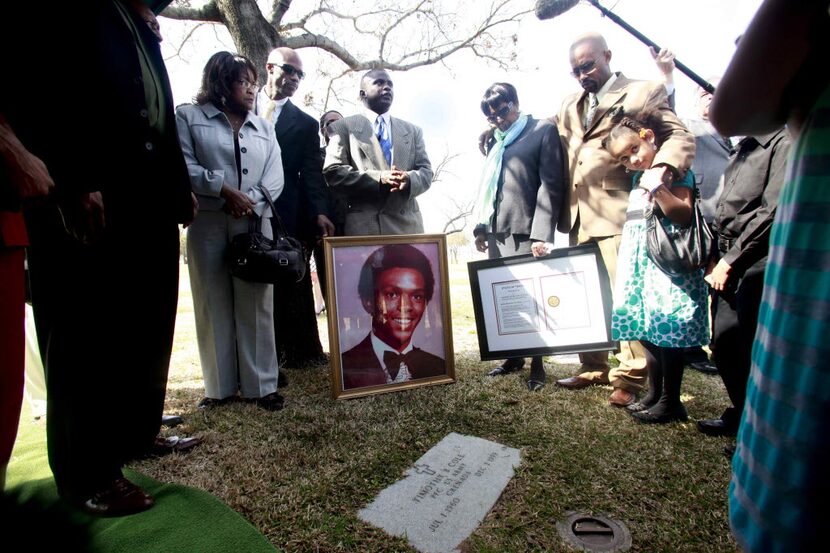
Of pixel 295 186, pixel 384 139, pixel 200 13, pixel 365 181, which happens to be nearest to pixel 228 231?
pixel 295 186

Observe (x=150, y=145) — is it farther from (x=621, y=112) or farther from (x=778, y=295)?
(x=621, y=112)

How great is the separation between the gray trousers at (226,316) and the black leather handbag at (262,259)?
0.12 metres

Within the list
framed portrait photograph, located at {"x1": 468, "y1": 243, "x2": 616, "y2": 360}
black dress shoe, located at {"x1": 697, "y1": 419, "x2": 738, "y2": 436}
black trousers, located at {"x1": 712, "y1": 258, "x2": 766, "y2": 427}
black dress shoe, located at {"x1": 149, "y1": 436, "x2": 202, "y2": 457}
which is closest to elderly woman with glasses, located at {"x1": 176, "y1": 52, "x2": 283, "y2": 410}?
black dress shoe, located at {"x1": 149, "y1": 436, "x2": 202, "y2": 457}

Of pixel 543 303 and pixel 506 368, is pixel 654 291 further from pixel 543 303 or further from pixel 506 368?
pixel 506 368

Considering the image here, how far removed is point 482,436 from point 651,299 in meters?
1.12

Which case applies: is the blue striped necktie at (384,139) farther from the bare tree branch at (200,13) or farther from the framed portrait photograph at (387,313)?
→ the bare tree branch at (200,13)

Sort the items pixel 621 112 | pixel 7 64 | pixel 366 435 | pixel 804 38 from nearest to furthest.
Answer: pixel 804 38 < pixel 7 64 < pixel 366 435 < pixel 621 112

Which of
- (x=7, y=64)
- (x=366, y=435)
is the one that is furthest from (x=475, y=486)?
(x=7, y=64)

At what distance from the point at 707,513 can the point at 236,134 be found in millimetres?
2839

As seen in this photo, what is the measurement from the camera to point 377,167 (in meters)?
3.16

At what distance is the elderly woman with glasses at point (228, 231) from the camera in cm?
248

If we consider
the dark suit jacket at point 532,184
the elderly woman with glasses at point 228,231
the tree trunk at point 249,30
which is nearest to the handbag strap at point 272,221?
the elderly woman with glasses at point 228,231

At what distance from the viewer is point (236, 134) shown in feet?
8.45

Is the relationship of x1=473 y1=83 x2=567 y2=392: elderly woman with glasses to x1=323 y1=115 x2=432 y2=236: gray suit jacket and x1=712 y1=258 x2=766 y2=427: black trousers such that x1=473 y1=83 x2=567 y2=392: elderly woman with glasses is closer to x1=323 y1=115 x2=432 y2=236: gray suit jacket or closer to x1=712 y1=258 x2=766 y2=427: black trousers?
x1=323 y1=115 x2=432 y2=236: gray suit jacket
